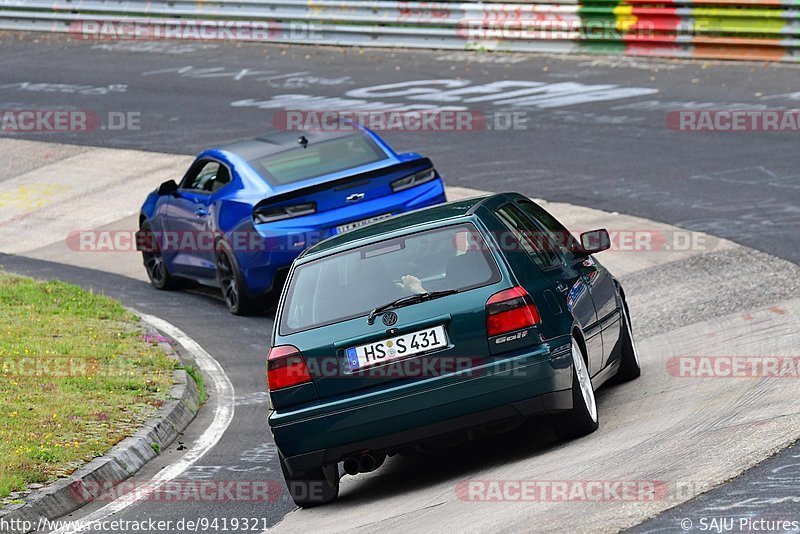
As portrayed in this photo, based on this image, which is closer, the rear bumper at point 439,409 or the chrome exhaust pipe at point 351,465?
the rear bumper at point 439,409

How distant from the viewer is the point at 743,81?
70.3 ft

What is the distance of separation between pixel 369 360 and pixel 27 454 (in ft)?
8.13

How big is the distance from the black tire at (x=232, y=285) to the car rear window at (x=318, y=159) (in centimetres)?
84

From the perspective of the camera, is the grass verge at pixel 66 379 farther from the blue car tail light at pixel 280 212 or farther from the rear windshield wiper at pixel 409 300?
the rear windshield wiper at pixel 409 300

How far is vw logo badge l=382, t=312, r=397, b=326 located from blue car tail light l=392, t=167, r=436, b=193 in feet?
18.1

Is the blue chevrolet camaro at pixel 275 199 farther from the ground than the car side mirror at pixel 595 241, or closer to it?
closer to it

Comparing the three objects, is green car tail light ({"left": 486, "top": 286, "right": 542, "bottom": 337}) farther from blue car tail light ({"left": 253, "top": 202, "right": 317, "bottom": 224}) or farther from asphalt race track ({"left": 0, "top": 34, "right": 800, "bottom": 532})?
blue car tail light ({"left": 253, "top": 202, "right": 317, "bottom": 224})

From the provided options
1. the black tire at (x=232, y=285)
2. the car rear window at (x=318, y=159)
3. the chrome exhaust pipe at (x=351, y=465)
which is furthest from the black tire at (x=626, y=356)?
the black tire at (x=232, y=285)

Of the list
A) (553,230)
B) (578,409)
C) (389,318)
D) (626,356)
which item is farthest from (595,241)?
(389,318)

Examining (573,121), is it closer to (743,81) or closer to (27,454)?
(743,81)

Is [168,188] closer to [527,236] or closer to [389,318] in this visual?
[527,236]

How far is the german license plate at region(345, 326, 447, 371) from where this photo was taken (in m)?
7.73

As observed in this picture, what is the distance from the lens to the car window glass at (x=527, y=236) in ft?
27.8

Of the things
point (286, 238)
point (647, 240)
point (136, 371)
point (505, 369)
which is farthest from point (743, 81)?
point (505, 369)
